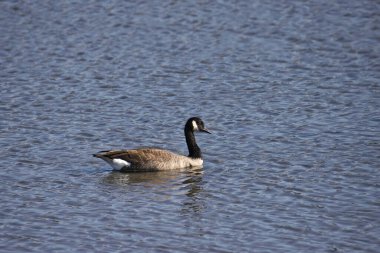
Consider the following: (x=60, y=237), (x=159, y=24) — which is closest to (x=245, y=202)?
(x=60, y=237)

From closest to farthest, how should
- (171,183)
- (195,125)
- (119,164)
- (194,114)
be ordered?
(171,183)
(119,164)
(195,125)
(194,114)

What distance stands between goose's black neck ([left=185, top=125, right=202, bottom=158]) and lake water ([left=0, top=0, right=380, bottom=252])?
0.40m

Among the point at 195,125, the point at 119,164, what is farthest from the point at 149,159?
the point at 195,125

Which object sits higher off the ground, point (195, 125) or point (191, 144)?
point (195, 125)

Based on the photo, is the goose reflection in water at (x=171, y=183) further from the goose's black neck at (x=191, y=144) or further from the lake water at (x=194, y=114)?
the goose's black neck at (x=191, y=144)

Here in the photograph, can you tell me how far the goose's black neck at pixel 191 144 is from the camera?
53.8ft

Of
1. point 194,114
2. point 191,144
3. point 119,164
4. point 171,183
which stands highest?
point 194,114

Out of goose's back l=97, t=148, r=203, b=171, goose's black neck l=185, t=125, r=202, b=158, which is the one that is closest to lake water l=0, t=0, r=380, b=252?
goose's back l=97, t=148, r=203, b=171

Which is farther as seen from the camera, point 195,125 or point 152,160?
point 195,125

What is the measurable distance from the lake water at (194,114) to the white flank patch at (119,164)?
0.24 metres

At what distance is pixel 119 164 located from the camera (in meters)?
16.0

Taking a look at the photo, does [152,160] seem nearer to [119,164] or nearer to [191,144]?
[119,164]

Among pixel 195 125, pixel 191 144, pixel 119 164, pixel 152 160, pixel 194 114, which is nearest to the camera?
pixel 119 164

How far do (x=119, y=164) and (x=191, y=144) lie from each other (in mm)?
1551
